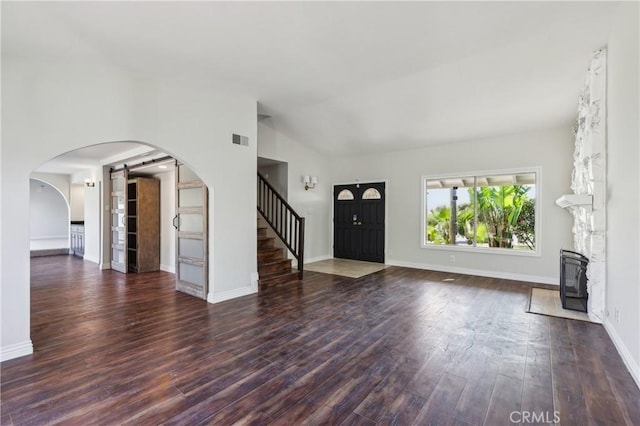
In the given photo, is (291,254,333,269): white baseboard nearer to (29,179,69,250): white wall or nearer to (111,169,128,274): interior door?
(111,169,128,274): interior door

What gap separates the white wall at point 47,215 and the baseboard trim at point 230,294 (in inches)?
348

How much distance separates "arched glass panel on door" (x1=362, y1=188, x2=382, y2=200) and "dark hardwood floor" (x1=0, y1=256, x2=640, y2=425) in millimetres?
3467

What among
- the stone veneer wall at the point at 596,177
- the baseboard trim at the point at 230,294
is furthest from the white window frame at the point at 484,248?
the baseboard trim at the point at 230,294

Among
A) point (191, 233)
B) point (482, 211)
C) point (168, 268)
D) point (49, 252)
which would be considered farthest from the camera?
point (49, 252)

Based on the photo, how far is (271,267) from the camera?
5.63 m

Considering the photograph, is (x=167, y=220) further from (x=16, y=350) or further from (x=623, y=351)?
(x=623, y=351)

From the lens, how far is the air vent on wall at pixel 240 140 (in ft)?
15.2

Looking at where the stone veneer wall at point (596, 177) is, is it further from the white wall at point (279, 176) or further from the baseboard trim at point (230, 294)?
the white wall at point (279, 176)

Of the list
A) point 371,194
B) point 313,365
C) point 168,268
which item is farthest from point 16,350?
point 371,194

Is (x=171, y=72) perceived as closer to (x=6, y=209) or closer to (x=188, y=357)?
(x=6, y=209)

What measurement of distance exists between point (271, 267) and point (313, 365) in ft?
10.3

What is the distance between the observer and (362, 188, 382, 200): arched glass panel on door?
7.62 meters

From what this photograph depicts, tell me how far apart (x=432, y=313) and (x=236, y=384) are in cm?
266

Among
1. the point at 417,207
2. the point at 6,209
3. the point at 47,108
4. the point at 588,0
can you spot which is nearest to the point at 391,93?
the point at 588,0
